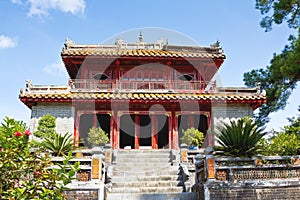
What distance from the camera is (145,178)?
866 centimetres

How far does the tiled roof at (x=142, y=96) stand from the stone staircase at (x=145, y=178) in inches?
115

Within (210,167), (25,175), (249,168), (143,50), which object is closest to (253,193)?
(249,168)

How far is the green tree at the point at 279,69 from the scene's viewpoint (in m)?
13.5

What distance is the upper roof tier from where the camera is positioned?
567 inches

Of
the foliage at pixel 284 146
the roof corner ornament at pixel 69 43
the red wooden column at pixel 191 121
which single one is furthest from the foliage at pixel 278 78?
the roof corner ornament at pixel 69 43

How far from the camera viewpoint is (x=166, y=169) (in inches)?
369

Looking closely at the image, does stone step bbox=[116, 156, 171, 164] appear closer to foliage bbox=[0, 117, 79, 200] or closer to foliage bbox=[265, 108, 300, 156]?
foliage bbox=[265, 108, 300, 156]

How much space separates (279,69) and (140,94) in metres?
7.18

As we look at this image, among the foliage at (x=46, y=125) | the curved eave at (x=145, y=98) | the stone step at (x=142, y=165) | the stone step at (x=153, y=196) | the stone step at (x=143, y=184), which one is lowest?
the stone step at (x=153, y=196)

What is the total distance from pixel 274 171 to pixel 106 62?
32.7 ft

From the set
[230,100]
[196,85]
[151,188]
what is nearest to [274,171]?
[151,188]

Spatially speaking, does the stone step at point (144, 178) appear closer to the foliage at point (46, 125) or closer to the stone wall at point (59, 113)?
the foliage at point (46, 125)

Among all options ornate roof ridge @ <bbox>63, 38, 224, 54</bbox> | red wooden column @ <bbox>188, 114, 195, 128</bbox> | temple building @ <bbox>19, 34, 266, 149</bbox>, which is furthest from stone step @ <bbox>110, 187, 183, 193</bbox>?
ornate roof ridge @ <bbox>63, 38, 224, 54</bbox>

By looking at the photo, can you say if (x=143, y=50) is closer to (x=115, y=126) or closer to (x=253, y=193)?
(x=115, y=126)
